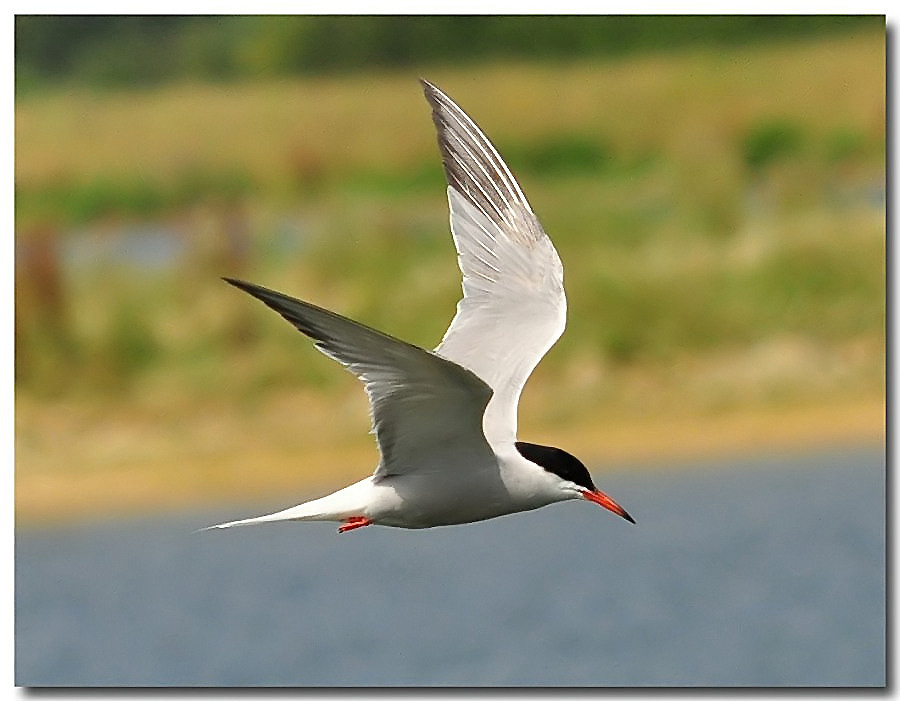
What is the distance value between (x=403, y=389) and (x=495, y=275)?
1047mm

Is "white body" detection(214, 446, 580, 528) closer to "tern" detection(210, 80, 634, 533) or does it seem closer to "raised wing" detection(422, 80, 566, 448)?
"tern" detection(210, 80, 634, 533)

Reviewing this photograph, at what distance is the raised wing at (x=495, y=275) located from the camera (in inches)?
185

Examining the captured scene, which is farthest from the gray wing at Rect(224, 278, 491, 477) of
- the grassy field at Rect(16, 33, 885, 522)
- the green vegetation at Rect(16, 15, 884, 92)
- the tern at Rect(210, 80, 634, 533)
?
the green vegetation at Rect(16, 15, 884, 92)

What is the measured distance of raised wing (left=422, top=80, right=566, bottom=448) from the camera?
185 inches

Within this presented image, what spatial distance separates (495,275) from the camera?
500cm

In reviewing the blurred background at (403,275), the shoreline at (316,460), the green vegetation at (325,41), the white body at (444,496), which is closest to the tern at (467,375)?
the white body at (444,496)

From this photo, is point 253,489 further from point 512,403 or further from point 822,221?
point 512,403

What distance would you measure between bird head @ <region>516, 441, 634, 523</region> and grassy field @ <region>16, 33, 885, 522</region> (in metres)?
6.85

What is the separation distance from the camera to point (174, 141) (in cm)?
1150

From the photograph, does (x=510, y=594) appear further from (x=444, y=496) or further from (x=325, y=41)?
(x=444, y=496)

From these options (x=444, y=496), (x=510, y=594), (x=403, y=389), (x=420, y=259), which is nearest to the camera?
(x=403, y=389)

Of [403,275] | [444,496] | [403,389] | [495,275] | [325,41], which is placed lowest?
[403,275]

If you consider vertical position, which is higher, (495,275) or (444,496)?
(495,275)

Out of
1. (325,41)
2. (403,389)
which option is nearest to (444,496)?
(403,389)
